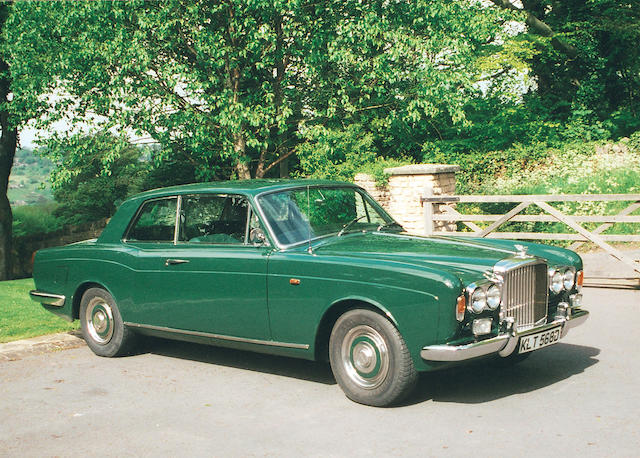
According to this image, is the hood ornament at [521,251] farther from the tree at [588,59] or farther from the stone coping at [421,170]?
the tree at [588,59]

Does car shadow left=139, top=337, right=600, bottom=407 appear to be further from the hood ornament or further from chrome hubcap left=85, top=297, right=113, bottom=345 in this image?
the hood ornament

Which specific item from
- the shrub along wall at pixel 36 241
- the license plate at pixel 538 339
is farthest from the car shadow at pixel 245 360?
the shrub along wall at pixel 36 241

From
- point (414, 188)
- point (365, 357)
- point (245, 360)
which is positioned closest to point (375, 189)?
point (414, 188)

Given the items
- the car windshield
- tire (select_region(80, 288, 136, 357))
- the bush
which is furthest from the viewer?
the bush

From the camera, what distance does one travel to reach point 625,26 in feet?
71.2

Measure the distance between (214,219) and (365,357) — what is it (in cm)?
213

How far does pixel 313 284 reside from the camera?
19.1 feet

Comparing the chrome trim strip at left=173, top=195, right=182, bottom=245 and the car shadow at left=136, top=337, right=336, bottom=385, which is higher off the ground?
the chrome trim strip at left=173, top=195, right=182, bottom=245

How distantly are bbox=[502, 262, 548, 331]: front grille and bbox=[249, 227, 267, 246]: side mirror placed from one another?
80.4 inches

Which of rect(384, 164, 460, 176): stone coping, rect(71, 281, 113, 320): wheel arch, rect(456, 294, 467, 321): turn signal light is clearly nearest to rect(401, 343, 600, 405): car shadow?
rect(456, 294, 467, 321): turn signal light

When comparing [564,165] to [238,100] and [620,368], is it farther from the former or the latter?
[620,368]

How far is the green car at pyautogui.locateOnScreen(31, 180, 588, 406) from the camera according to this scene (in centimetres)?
535

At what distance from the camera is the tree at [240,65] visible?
51.6ft

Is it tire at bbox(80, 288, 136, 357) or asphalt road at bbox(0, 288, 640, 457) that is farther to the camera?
tire at bbox(80, 288, 136, 357)
